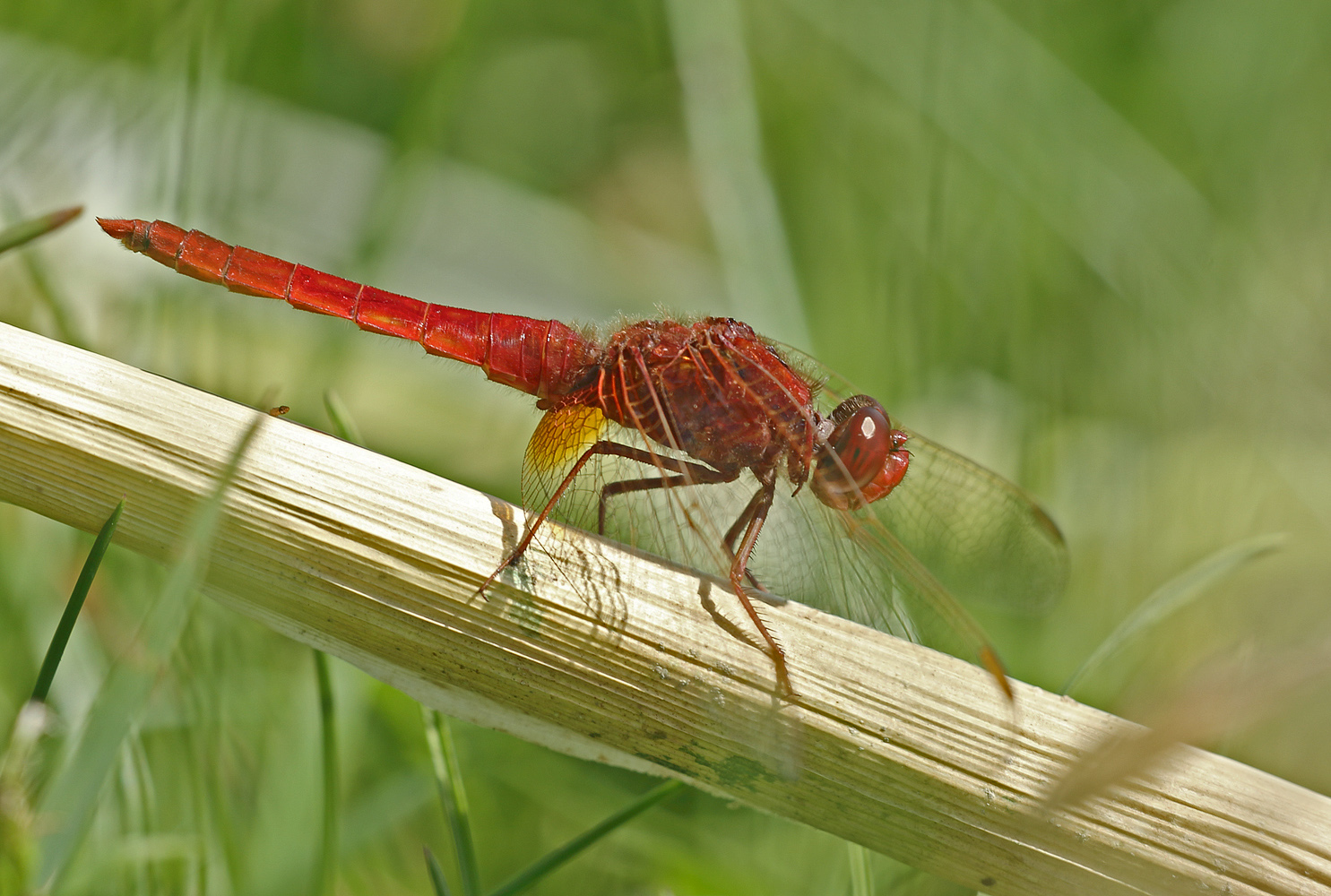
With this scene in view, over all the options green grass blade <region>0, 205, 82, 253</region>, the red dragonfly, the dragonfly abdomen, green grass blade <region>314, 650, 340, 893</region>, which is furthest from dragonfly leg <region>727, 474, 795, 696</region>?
green grass blade <region>0, 205, 82, 253</region>

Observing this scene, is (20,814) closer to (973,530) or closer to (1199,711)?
(1199,711)

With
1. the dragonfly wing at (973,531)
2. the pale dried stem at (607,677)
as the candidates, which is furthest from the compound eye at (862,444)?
the pale dried stem at (607,677)

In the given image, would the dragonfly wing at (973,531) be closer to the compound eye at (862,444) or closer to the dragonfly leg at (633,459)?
the compound eye at (862,444)

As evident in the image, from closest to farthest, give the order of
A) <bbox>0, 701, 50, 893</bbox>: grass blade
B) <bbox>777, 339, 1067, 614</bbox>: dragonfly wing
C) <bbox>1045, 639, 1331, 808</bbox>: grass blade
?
<bbox>0, 701, 50, 893</bbox>: grass blade < <bbox>1045, 639, 1331, 808</bbox>: grass blade < <bbox>777, 339, 1067, 614</bbox>: dragonfly wing

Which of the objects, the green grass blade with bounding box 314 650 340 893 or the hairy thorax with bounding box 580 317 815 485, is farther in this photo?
the hairy thorax with bounding box 580 317 815 485

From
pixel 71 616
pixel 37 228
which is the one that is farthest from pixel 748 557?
pixel 37 228

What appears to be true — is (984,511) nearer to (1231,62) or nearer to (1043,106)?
(1043,106)

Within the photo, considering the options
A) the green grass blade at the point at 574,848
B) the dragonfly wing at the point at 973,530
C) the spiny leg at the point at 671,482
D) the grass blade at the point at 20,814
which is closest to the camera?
the grass blade at the point at 20,814

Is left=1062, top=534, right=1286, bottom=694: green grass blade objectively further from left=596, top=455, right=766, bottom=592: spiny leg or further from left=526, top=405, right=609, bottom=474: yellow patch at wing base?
left=526, top=405, right=609, bottom=474: yellow patch at wing base
